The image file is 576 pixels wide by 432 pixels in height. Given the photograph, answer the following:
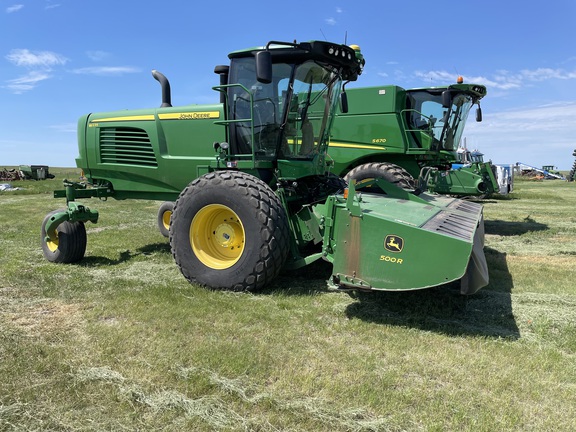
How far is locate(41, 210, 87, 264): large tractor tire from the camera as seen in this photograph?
5797 millimetres

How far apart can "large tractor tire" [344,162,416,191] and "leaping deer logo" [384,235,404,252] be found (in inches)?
199

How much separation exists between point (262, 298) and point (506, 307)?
2.25 m

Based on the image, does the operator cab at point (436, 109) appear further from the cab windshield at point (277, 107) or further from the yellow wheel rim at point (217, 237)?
the yellow wheel rim at point (217, 237)

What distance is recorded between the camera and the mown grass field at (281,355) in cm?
247

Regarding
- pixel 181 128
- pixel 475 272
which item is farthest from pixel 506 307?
pixel 181 128

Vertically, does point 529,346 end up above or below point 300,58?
below

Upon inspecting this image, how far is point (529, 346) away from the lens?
3320mm

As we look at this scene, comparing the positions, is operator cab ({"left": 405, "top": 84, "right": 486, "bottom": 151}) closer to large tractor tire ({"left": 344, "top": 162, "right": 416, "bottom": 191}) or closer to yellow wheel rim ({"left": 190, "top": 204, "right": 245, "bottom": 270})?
large tractor tire ({"left": 344, "top": 162, "right": 416, "bottom": 191})

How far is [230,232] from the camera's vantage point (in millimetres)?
4793

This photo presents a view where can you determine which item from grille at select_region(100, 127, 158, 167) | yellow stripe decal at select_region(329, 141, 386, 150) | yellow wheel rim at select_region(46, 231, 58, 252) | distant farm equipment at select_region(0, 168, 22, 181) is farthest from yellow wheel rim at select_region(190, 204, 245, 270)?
distant farm equipment at select_region(0, 168, 22, 181)

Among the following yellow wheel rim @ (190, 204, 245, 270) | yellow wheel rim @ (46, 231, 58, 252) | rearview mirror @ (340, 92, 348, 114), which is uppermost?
rearview mirror @ (340, 92, 348, 114)

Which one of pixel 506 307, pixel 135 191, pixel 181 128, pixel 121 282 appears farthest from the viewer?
pixel 135 191

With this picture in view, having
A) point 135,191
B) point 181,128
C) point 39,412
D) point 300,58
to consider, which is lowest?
point 39,412

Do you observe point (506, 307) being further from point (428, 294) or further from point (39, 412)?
point (39, 412)
